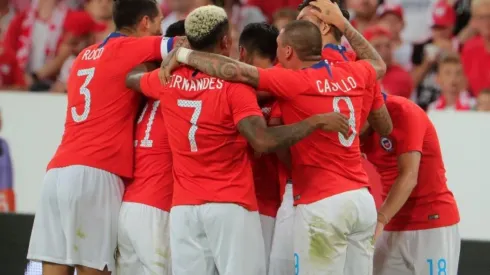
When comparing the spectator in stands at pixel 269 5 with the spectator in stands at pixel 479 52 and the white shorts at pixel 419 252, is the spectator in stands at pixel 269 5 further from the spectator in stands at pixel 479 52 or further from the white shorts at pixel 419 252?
the white shorts at pixel 419 252

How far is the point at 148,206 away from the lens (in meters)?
5.61

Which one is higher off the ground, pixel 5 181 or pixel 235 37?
pixel 235 37

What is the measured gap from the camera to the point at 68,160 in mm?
5695

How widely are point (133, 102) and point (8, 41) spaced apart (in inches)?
166

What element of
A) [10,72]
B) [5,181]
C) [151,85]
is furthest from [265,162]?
[10,72]

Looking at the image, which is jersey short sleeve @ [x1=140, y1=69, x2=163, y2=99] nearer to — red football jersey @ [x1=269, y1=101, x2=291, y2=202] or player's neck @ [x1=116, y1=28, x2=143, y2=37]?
player's neck @ [x1=116, y1=28, x2=143, y2=37]

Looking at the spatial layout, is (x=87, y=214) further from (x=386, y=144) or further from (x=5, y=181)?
(x=5, y=181)

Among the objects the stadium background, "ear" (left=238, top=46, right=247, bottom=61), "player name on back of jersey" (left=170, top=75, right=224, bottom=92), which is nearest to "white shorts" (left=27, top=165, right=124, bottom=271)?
"player name on back of jersey" (left=170, top=75, right=224, bottom=92)

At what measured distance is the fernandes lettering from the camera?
204 inches

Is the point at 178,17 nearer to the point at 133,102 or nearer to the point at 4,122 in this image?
the point at 4,122

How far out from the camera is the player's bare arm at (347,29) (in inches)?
217

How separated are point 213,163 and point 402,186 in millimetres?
1195

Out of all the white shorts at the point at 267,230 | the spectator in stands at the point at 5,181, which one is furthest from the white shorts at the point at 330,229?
the spectator in stands at the point at 5,181

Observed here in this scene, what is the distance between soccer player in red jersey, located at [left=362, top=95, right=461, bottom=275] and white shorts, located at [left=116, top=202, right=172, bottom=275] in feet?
4.43
